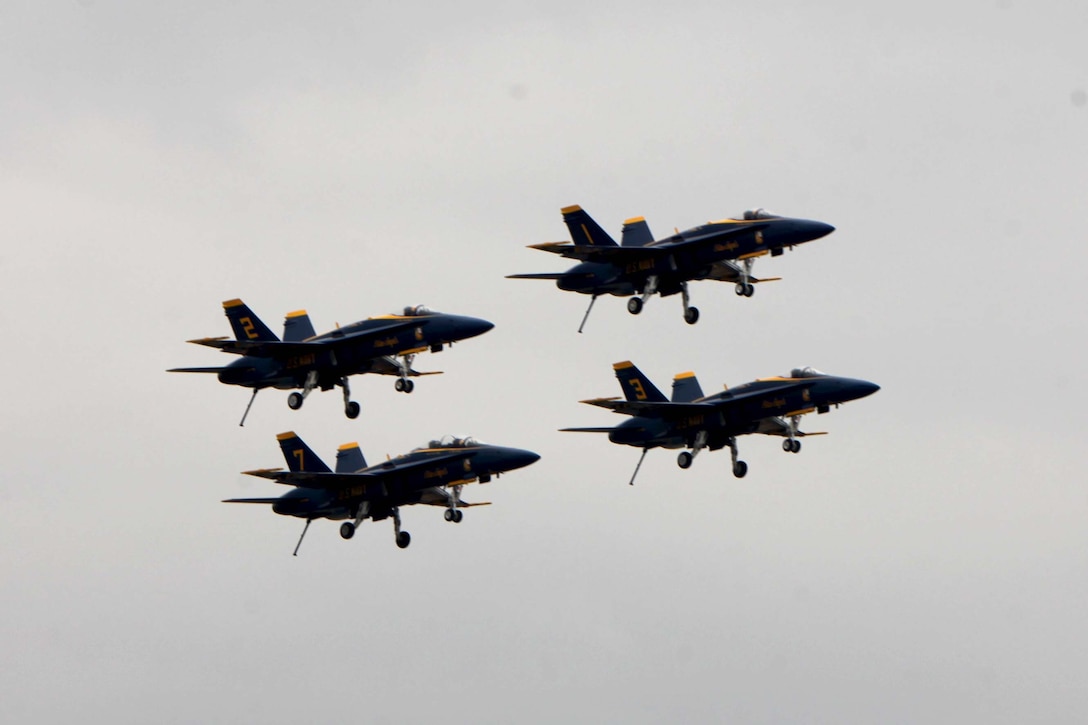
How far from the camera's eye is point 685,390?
152 metres

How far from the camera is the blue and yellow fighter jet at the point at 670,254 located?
148m

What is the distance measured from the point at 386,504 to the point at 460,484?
405 centimetres

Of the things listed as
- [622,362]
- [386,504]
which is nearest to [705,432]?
[622,362]

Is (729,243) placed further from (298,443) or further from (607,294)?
(298,443)

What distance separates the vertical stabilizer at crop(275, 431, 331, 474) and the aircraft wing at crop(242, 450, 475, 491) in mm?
831

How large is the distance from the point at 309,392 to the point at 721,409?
20.2 m

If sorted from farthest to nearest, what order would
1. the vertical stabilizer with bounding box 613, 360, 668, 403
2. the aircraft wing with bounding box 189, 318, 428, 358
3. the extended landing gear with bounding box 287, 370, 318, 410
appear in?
the vertical stabilizer with bounding box 613, 360, 668, 403 < the extended landing gear with bounding box 287, 370, 318, 410 < the aircraft wing with bounding box 189, 318, 428, 358

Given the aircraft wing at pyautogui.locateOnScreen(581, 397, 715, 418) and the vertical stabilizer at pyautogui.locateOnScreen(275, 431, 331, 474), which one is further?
the vertical stabilizer at pyautogui.locateOnScreen(275, 431, 331, 474)

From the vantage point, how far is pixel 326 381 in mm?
148125

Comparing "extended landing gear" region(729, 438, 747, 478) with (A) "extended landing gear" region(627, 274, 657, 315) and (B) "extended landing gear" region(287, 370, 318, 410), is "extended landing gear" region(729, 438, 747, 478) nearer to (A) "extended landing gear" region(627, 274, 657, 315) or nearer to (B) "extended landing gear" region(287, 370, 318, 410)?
(A) "extended landing gear" region(627, 274, 657, 315)

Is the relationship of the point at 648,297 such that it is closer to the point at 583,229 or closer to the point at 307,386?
the point at 583,229

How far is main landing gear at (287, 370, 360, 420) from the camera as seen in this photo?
14775 centimetres

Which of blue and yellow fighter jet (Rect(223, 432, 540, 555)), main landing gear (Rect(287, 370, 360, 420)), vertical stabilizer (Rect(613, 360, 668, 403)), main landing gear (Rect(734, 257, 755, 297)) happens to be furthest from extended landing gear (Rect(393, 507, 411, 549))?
main landing gear (Rect(734, 257, 755, 297))

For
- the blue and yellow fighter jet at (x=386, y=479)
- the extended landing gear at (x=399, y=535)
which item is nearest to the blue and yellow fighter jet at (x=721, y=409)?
the blue and yellow fighter jet at (x=386, y=479)
